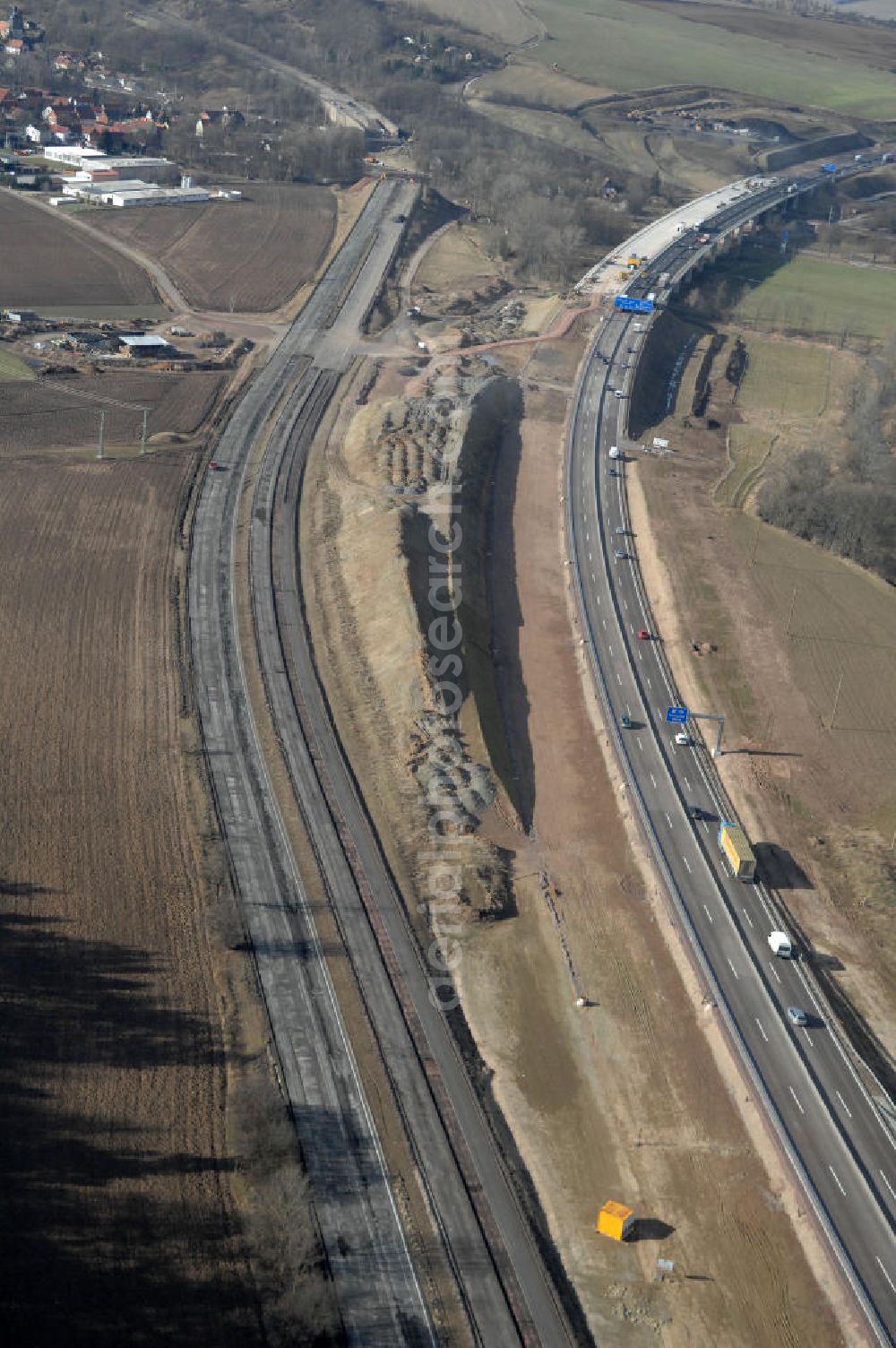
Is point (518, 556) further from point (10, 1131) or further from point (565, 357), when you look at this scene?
point (10, 1131)

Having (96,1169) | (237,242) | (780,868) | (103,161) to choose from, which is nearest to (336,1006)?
(96,1169)

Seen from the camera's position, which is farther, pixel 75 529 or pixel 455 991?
pixel 75 529

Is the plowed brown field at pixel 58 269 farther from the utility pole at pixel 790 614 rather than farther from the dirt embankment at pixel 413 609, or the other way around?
the utility pole at pixel 790 614

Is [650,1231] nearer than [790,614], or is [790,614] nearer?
[650,1231]

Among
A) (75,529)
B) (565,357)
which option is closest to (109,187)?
(565,357)

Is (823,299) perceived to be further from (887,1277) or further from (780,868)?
(887,1277)
